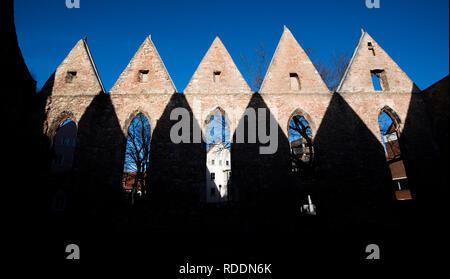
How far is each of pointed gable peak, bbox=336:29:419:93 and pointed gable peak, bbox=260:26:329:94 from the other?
1420mm

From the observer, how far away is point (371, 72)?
10875 mm

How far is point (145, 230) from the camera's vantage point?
7820 millimetres

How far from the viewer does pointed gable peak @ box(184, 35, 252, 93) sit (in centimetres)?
996

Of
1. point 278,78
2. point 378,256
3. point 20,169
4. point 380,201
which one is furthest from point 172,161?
point 380,201

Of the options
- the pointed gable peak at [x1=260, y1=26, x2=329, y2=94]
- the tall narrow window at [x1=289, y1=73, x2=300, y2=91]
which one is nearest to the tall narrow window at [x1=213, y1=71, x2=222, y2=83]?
the pointed gable peak at [x1=260, y1=26, x2=329, y2=94]

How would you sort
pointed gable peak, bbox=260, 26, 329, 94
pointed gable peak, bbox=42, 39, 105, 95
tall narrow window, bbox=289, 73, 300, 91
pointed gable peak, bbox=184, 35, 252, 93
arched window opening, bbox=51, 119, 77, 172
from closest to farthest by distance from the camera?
pointed gable peak, bbox=42, 39, 105, 95 → pointed gable peak, bbox=184, 35, 252, 93 → pointed gable peak, bbox=260, 26, 329, 94 → tall narrow window, bbox=289, 73, 300, 91 → arched window opening, bbox=51, 119, 77, 172

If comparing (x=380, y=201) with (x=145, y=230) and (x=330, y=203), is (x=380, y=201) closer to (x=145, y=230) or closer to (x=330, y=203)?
(x=330, y=203)

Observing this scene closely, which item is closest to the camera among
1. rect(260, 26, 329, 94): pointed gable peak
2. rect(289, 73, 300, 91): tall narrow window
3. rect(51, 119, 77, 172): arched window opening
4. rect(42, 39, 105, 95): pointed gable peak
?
rect(42, 39, 105, 95): pointed gable peak

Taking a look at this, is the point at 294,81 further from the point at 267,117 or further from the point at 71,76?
the point at 71,76

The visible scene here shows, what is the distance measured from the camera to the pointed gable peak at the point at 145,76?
991 cm

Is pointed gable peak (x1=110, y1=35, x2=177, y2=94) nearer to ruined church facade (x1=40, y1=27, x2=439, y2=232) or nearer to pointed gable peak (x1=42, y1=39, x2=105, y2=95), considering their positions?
ruined church facade (x1=40, y1=27, x2=439, y2=232)
